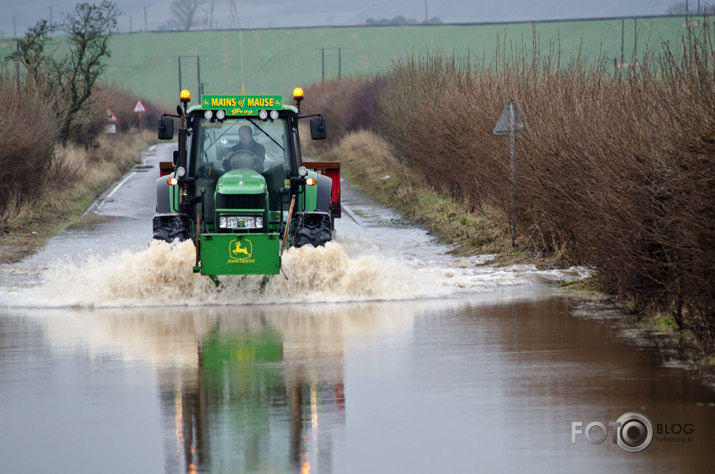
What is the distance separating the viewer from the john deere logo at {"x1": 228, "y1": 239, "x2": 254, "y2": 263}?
40.0 feet

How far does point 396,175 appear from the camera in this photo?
33.7 metres

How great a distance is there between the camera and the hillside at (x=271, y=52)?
146 meters

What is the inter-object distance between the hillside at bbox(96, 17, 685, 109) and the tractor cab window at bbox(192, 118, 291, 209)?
12481 centimetres

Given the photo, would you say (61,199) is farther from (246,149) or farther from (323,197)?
(246,149)

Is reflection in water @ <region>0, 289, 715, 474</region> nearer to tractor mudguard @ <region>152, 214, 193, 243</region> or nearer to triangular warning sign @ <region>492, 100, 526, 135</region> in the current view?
tractor mudguard @ <region>152, 214, 193, 243</region>

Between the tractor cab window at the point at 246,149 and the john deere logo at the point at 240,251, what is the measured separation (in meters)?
2.07

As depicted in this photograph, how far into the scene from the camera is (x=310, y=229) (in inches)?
535

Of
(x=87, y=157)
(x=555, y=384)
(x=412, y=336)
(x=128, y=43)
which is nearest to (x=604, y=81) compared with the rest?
(x=412, y=336)

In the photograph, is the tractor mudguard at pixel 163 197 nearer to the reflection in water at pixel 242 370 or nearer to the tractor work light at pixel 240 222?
the tractor work light at pixel 240 222

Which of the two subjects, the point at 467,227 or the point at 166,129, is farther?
the point at 467,227

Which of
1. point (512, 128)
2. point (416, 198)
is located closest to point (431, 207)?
point (416, 198)

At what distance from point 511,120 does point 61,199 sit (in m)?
14.9

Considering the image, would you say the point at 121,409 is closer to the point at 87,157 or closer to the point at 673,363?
the point at 673,363

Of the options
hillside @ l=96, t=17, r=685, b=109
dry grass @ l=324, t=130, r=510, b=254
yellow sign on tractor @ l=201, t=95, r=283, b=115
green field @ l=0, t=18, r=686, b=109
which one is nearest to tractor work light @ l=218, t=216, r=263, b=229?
yellow sign on tractor @ l=201, t=95, r=283, b=115
